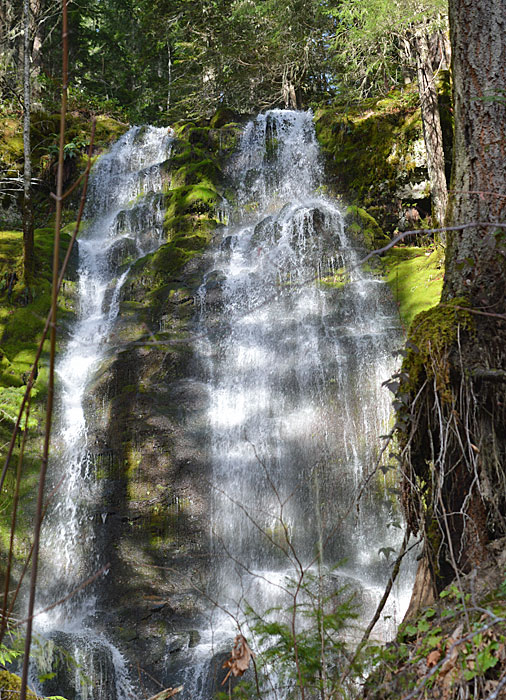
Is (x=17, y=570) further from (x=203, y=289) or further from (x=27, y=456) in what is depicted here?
(x=203, y=289)

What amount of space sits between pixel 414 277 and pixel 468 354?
6416mm

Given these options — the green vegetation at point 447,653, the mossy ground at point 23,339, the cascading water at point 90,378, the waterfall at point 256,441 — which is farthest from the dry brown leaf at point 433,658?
the mossy ground at point 23,339

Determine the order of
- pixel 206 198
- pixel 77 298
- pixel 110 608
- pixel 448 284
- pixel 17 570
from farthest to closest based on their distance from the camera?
pixel 206 198
pixel 77 298
pixel 17 570
pixel 110 608
pixel 448 284

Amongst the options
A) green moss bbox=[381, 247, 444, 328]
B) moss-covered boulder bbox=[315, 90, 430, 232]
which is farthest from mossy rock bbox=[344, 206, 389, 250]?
moss-covered boulder bbox=[315, 90, 430, 232]

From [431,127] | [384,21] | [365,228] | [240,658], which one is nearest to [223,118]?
[384,21]

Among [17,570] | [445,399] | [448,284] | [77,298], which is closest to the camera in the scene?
[445,399]

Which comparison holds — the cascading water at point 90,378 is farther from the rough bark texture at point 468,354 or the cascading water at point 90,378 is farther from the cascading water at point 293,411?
the rough bark texture at point 468,354

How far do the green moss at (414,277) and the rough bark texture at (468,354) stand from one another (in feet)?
16.3

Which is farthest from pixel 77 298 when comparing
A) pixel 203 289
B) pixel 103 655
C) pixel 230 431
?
pixel 103 655

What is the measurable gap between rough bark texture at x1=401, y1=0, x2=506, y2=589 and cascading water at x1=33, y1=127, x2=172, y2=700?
75.5 inches

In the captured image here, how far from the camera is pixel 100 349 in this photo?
360 inches

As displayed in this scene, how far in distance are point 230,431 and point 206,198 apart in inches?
228

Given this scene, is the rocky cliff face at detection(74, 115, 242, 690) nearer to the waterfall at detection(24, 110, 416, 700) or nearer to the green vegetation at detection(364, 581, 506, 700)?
the waterfall at detection(24, 110, 416, 700)

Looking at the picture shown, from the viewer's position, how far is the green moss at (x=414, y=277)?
843 centimetres
